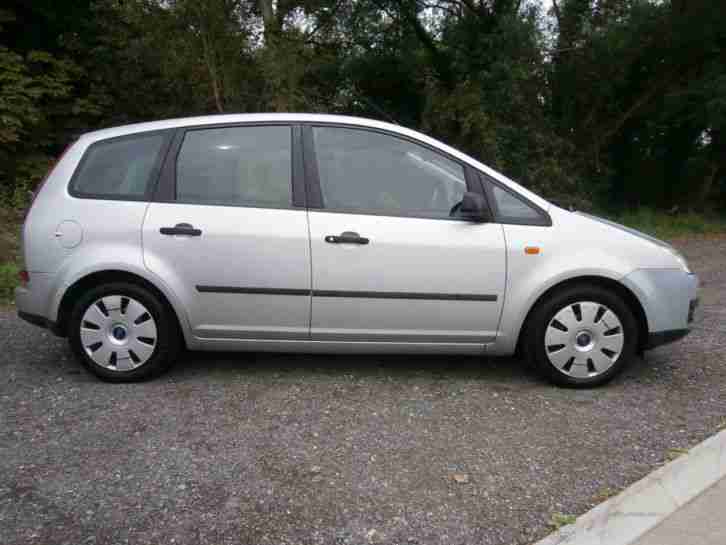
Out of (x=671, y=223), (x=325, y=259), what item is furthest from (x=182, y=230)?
(x=671, y=223)

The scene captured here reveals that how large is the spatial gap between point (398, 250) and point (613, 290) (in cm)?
141

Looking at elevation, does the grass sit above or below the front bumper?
below

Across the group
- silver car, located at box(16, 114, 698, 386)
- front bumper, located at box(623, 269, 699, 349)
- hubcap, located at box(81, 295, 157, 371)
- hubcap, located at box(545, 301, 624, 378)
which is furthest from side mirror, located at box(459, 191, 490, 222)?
hubcap, located at box(81, 295, 157, 371)

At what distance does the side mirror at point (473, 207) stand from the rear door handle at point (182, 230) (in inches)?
64.6

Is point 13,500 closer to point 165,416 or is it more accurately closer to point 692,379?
point 165,416

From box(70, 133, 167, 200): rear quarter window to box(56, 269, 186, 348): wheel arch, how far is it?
50 cm

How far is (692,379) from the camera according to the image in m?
4.08

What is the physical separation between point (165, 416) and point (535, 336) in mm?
2288

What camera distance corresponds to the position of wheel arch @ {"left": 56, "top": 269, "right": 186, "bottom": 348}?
3.85 metres

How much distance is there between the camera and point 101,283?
12.7 feet

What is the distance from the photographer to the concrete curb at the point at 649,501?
2.44m

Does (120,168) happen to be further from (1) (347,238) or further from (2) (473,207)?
(2) (473,207)

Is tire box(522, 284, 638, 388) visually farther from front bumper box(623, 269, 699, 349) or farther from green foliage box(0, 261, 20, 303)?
green foliage box(0, 261, 20, 303)

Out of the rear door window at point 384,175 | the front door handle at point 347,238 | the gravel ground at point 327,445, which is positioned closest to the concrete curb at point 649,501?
the gravel ground at point 327,445
